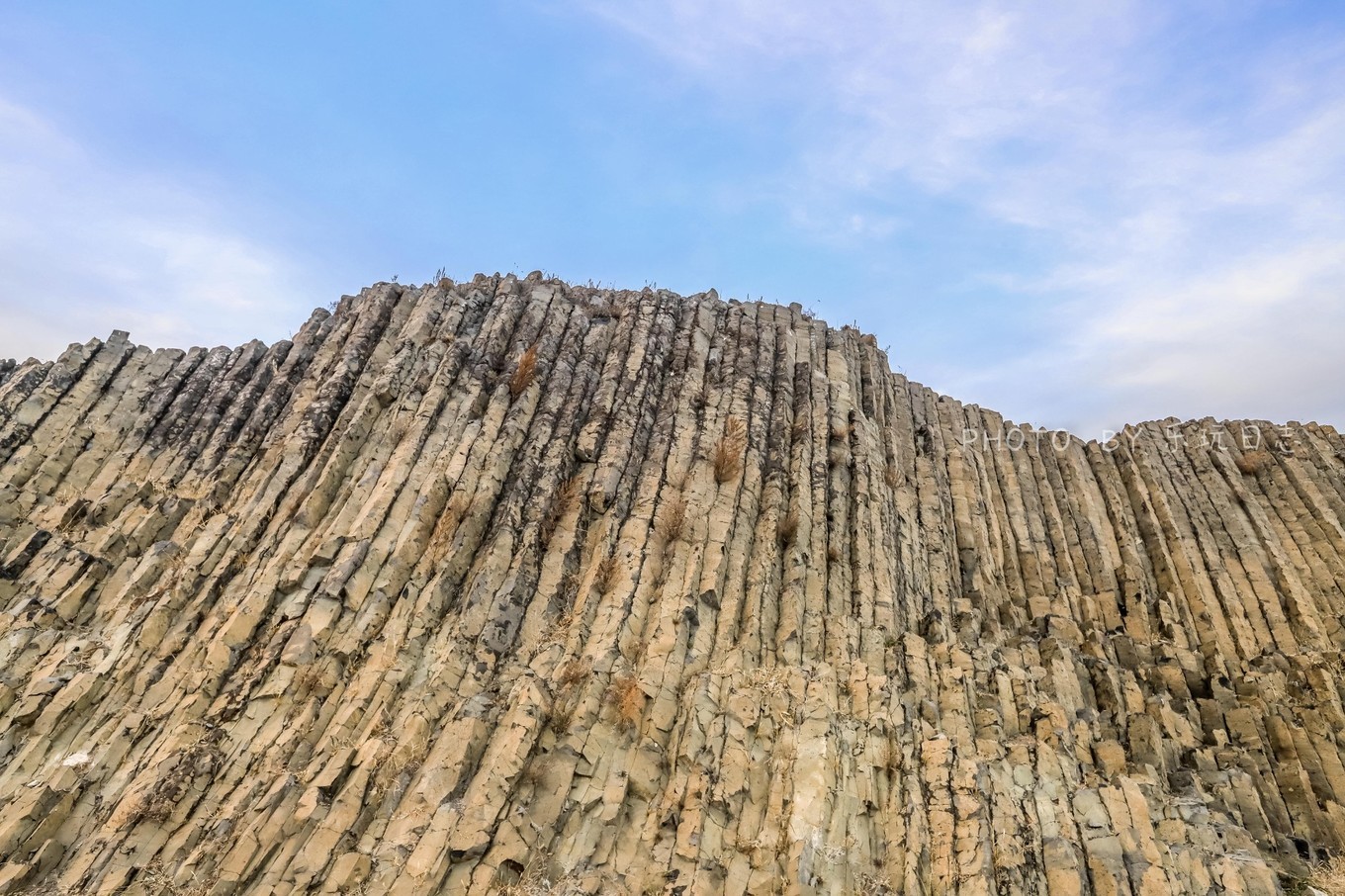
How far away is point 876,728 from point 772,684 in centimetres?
202

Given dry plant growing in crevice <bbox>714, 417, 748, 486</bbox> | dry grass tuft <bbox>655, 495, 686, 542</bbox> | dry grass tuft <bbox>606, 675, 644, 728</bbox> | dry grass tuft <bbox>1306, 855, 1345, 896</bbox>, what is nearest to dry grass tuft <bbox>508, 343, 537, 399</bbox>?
dry plant growing in crevice <bbox>714, 417, 748, 486</bbox>

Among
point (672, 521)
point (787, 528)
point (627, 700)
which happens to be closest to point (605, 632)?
point (627, 700)

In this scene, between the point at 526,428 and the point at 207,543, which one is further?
the point at 526,428

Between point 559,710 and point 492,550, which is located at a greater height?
point 492,550

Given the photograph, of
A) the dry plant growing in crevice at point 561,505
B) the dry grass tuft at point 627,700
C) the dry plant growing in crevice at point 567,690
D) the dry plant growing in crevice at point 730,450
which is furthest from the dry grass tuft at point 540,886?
the dry plant growing in crevice at point 730,450

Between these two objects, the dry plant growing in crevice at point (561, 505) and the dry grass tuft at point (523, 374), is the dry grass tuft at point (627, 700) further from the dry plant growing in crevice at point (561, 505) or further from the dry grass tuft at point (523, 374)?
the dry grass tuft at point (523, 374)

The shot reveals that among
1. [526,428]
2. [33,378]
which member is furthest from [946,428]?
[33,378]

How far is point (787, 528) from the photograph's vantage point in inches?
722

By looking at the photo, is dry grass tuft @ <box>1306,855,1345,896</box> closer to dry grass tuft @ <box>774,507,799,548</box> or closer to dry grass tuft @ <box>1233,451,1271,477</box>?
Answer: dry grass tuft @ <box>774,507,799,548</box>

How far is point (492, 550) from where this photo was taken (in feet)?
55.5

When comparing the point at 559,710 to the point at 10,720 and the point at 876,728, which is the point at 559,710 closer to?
the point at 876,728

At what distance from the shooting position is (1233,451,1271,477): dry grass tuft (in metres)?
30.4

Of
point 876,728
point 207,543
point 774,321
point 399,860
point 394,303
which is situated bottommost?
point 399,860

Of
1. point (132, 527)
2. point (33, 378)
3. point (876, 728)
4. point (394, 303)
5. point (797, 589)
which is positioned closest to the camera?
point (876, 728)
